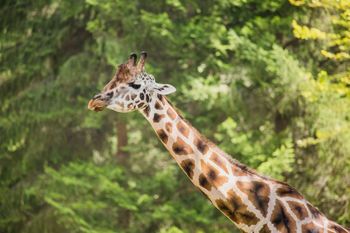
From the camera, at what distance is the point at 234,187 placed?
21.0 ft

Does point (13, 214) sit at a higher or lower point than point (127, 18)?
lower

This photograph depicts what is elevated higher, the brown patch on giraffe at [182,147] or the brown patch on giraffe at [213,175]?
the brown patch on giraffe at [182,147]

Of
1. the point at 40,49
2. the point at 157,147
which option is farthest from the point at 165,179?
the point at 40,49

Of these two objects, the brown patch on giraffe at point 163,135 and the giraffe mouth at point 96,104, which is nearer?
the giraffe mouth at point 96,104

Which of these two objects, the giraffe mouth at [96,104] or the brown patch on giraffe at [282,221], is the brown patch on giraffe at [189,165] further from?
the giraffe mouth at [96,104]

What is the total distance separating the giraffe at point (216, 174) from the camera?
634cm

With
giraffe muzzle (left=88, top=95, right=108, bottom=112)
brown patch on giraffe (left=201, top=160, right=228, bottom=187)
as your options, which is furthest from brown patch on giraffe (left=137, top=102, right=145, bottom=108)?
brown patch on giraffe (left=201, top=160, right=228, bottom=187)

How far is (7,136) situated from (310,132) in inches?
231

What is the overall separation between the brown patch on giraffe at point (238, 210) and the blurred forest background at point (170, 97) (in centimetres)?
357

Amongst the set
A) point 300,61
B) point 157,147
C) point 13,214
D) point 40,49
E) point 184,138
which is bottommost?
point 13,214

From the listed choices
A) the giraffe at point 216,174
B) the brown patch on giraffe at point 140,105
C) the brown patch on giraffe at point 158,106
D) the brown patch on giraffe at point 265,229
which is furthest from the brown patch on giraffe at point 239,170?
the brown patch on giraffe at point 140,105

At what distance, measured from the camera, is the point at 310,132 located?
11.4 meters

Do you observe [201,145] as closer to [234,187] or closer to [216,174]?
[216,174]

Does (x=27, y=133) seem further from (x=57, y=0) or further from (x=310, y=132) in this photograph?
(x=310, y=132)
